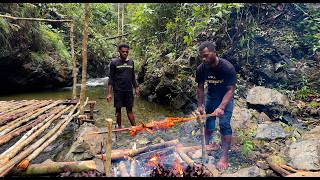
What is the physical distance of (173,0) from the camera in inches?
451

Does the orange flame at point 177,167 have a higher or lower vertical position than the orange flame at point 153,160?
higher

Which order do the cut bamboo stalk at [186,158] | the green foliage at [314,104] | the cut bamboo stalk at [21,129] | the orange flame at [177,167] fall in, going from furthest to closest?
the green foliage at [314,104] → the cut bamboo stalk at [21,129] → the cut bamboo stalk at [186,158] → the orange flame at [177,167]

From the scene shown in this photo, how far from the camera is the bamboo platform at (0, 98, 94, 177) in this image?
4180 mm

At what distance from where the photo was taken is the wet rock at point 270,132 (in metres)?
5.84

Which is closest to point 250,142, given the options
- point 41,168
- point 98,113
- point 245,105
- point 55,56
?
point 245,105

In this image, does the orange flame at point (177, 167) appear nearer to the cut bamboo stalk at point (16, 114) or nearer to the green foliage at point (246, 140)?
the green foliage at point (246, 140)

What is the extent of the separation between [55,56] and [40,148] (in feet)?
35.8

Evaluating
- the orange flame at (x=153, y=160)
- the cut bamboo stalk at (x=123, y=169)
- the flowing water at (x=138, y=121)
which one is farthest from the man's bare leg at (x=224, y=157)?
the cut bamboo stalk at (x=123, y=169)

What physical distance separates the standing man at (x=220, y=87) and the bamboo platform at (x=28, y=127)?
2.66 metres

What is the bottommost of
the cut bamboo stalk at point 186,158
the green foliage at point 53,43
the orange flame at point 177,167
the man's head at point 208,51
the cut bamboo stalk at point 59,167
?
the cut bamboo stalk at point 186,158

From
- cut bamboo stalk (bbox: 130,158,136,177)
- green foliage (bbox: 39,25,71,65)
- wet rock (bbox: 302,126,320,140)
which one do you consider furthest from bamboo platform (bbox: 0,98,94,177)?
green foliage (bbox: 39,25,71,65)

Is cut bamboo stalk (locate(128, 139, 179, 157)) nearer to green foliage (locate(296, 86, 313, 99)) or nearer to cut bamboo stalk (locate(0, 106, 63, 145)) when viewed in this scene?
cut bamboo stalk (locate(0, 106, 63, 145))

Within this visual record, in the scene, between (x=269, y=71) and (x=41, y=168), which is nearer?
(x=41, y=168)

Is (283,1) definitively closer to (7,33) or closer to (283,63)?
(283,63)
